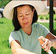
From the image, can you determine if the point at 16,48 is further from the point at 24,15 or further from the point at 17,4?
the point at 17,4

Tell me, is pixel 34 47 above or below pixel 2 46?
above

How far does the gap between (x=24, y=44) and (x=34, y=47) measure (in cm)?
15

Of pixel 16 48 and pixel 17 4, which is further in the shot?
pixel 17 4

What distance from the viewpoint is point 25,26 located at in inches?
90.7

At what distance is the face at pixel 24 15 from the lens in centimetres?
225

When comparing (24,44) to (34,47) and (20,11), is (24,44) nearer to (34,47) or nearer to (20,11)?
(34,47)

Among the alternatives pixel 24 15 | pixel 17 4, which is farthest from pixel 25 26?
pixel 17 4

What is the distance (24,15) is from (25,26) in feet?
0.42

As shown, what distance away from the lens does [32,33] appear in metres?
2.45

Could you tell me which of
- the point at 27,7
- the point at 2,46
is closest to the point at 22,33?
the point at 27,7

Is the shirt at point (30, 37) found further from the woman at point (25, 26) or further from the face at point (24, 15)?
the face at point (24, 15)

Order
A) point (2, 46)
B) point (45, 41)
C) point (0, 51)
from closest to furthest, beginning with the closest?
1. point (45, 41)
2. point (0, 51)
3. point (2, 46)

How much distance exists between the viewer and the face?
225 centimetres

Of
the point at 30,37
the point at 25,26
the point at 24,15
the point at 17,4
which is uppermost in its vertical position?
the point at 17,4
